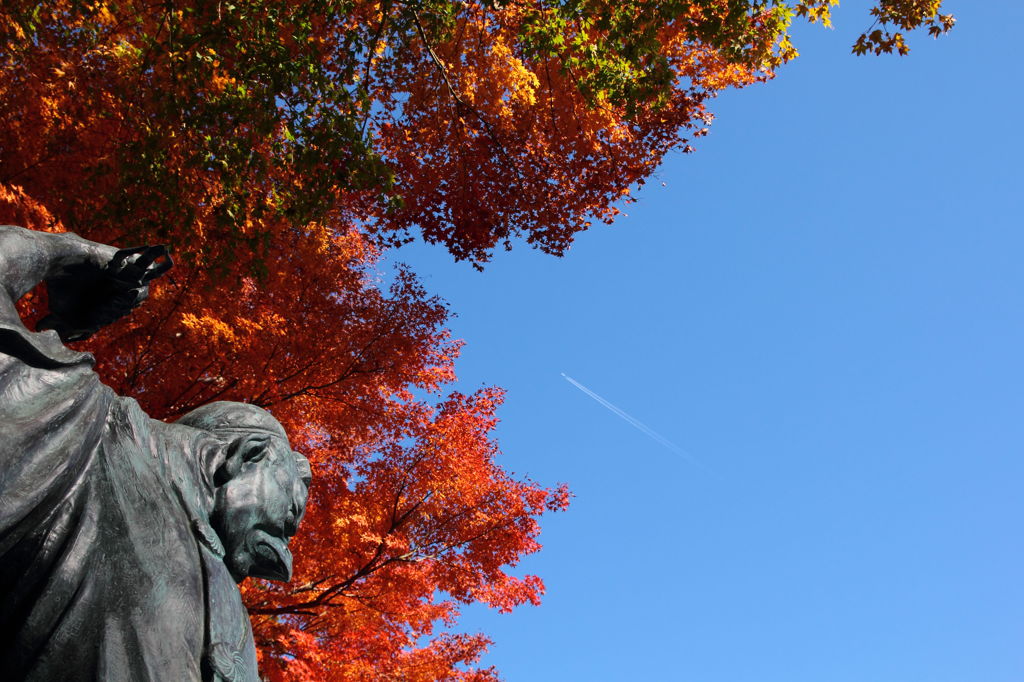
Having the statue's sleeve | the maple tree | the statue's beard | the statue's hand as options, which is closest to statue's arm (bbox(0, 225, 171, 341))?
the statue's hand

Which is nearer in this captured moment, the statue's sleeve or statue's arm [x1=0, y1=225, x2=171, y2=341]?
the statue's sleeve

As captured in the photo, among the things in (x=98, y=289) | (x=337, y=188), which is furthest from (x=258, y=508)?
(x=337, y=188)

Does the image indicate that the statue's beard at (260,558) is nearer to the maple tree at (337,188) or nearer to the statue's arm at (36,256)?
the statue's arm at (36,256)

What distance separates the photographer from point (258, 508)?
8.42ft

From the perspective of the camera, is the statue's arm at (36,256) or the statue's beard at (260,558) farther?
the statue's beard at (260,558)

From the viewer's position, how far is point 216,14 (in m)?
7.29

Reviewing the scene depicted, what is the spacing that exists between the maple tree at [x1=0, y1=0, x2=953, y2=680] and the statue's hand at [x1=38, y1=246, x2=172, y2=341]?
470cm

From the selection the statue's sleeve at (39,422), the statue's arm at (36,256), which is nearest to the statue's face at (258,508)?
the statue's sleeve at (39,422)

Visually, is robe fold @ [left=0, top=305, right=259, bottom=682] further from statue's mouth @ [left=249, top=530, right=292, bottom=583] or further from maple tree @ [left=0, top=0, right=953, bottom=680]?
maple tree @ [left=0, top=0, right=953, bottom=680]

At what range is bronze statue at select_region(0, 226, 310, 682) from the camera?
198 centimetres

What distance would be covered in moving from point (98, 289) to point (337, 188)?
559cm

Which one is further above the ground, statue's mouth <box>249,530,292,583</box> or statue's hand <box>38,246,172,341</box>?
statue's hand <box>38,246,172,341</box>

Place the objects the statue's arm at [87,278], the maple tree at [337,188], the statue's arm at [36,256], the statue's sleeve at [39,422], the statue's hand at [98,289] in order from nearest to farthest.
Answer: the statue's sleeve at [39,422] < the statue's arm at [36,256] < the statue's arm at [87,278] < the statue's hand at [98,289] < the maple tree at [337,188]

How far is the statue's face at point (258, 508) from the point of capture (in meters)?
2.52
